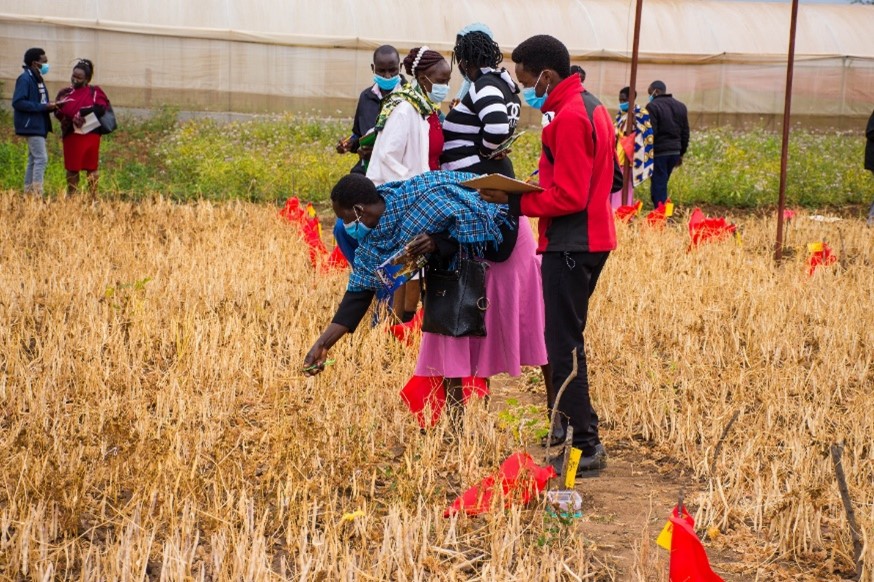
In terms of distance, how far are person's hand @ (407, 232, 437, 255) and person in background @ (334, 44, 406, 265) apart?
6.88 ft

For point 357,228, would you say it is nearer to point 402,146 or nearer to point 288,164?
point 402,146

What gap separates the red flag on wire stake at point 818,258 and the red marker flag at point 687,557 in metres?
5.75

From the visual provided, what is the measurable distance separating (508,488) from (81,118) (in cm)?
889

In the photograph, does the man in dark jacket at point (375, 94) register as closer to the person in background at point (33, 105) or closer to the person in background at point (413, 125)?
the person in background at point (413, 125)

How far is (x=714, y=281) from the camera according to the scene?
8258mm

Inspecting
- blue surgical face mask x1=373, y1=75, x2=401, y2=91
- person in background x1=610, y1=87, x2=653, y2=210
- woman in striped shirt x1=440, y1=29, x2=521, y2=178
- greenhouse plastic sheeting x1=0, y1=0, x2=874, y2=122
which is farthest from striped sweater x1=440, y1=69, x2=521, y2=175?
greenhouse plastic sheeting x1=0, y1=0, x2=874, y2=122

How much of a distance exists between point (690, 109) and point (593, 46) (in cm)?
215

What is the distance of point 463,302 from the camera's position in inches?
194

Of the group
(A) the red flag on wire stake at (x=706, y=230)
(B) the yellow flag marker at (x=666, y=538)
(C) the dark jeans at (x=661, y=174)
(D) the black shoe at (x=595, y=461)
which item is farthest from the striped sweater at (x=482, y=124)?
(C) the dark jeans at (x=661, y=174)

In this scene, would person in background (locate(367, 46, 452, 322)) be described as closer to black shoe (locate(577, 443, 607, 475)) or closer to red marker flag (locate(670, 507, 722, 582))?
black shoe (locate(577, 443, 607, 475))

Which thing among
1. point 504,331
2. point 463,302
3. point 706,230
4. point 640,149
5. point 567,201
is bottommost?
point 504,331

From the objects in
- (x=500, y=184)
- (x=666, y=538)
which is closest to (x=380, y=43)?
(x=500, y=184)

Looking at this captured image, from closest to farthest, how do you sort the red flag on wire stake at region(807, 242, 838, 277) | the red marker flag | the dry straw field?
the red marker flag < the dry straw field < the red flag on wire stake at region(807, 242, 838, 277)

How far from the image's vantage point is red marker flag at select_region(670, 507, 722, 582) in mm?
3398
